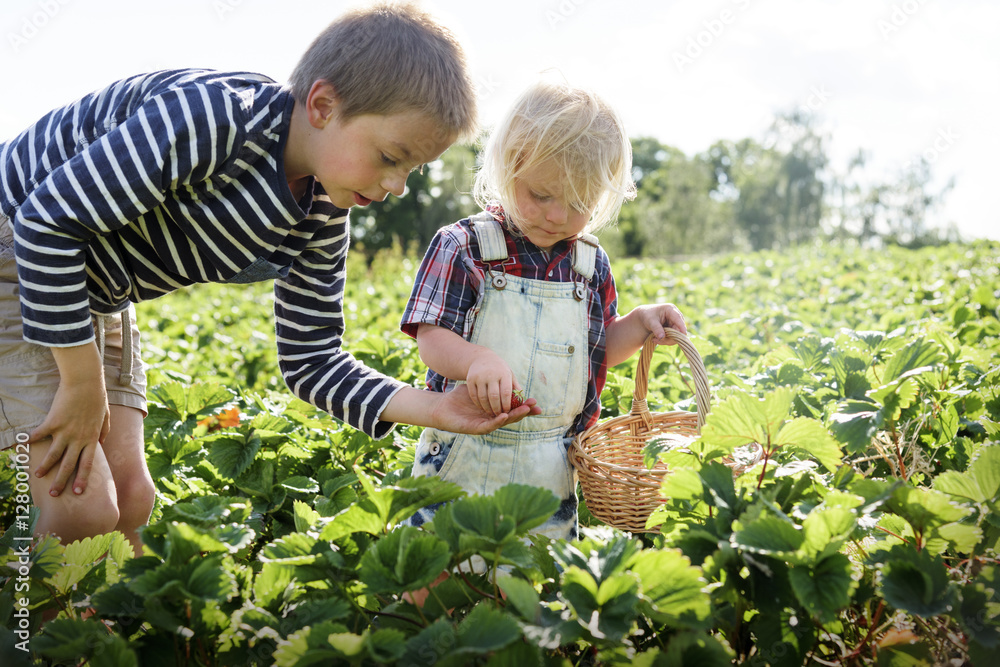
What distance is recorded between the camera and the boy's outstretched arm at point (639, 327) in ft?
6.52

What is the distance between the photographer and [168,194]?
1.73 metres

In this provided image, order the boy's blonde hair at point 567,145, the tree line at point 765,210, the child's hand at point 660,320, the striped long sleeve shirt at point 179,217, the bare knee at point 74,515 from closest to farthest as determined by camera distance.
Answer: the striped long sleeve shirt at point 179,217
the bare knee at point 74,515
the boy's blonde hair at point 567,145
the child's hand at point 660,320
the tree line at point 765,210

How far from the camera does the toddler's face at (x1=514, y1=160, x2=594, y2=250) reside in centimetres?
186

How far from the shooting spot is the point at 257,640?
43.6 inches

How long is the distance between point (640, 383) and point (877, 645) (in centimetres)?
101

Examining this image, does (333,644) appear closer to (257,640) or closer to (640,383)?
(257,640)

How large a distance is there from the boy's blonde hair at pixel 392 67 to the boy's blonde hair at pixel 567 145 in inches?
6.8

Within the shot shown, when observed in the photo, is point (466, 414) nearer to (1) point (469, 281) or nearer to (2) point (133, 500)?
(1) point (469, 281)

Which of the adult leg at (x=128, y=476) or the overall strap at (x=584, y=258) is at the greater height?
the overall strap at (x=584, y=258)

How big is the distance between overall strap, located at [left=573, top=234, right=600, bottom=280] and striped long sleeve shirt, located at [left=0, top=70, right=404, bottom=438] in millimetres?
629

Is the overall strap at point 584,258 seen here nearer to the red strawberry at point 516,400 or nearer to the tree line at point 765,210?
the red strawberry at point 516,400

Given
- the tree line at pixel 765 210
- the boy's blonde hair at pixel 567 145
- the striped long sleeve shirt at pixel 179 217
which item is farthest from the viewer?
the tree line at pixel 765 210

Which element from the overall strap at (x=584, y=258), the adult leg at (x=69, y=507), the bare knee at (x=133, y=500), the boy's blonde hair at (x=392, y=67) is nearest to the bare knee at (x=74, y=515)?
the adult leg at (x=69, y=507)

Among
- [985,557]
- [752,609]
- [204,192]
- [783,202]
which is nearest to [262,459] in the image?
[204,192]
